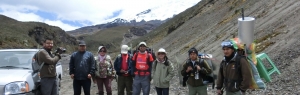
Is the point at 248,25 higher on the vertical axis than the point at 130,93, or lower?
higher

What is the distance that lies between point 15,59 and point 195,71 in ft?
15.5

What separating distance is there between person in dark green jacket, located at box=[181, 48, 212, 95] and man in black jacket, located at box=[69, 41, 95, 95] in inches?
114

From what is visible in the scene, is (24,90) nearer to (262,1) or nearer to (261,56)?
(261,56)

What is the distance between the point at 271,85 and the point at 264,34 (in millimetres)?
9425

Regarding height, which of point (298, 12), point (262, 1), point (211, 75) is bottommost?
point (211, 75)

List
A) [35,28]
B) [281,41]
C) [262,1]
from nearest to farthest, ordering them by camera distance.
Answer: [281,41] < [262,1] < [35,28]

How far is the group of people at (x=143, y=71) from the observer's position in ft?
18.1

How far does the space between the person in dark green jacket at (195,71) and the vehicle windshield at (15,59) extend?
4.05m

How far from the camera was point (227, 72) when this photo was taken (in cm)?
560

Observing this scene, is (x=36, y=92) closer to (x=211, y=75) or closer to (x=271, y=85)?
(x=211, y=75)

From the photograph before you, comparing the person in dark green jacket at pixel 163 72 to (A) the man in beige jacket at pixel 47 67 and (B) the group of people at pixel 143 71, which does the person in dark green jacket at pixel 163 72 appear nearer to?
(B) the group of people at pixel 143 71

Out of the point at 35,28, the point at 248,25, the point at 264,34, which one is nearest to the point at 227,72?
the point at 248,25

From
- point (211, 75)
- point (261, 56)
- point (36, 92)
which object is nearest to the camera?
point (261, 56)

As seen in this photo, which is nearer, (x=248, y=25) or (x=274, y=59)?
(x=248, y=25)
